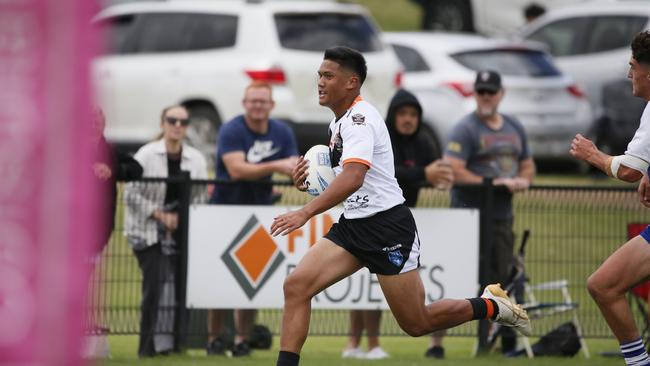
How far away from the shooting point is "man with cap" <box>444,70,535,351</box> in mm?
11078

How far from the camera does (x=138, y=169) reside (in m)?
10.3

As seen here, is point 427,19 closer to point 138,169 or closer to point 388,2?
point 388,2

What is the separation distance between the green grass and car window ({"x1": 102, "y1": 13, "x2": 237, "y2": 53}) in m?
6.01

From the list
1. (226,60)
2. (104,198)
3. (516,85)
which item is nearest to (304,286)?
(104,198)

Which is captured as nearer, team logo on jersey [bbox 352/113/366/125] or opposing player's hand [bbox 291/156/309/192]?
team logo on jersey [bbox 352/113/366/125]

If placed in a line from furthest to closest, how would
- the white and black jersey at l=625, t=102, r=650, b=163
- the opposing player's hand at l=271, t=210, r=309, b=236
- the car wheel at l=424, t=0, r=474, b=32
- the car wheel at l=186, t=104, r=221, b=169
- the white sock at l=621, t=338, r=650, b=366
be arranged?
the car wheel at l=424, t=0, r=474, b=32 < the car wheel at l=186, t=104, r=221, b=169 < the white sock at l=621, t=338, r=650, b=366 < the white and black jersey at l=625, t=102, r=650, b=163 < the opposing player's hand at l=271, t=210, r=309, b=236

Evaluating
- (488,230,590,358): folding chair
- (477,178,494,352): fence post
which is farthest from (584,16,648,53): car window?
(477,178,494,352): fence post

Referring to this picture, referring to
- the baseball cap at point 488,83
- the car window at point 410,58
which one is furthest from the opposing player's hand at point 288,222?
the car window at point 410,58

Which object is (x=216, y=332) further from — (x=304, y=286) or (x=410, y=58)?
(x=410, y=58)

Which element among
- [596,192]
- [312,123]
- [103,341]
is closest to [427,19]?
[312,123]

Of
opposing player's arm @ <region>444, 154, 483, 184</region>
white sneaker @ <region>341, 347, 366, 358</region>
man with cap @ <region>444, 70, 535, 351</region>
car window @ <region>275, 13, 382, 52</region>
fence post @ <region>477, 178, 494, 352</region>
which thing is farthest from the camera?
car window @ <region>275, 13, 382, 52</region>

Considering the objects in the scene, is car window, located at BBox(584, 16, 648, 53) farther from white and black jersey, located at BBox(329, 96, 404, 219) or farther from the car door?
white and black jersey, located at BBox(329, 96, 404, 219)

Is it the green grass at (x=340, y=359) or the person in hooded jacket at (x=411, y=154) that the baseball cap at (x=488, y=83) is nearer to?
the person in hooded jacket at (x=411, y=154)

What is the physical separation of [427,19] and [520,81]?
812 cm
